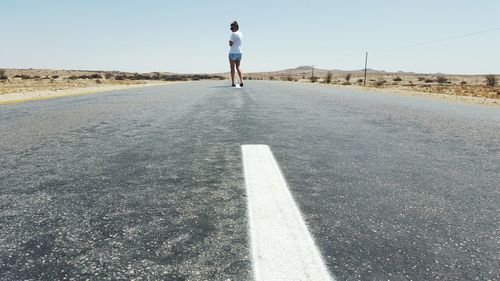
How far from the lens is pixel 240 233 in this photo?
1.67m

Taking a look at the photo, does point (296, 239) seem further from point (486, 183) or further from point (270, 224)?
point (486, 183)

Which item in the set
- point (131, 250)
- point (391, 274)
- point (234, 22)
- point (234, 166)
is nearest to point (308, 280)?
point (391, 274)

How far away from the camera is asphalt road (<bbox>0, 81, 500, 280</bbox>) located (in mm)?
1425

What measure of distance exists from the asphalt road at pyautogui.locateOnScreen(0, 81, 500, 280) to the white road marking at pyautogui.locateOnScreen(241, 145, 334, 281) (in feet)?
0.16

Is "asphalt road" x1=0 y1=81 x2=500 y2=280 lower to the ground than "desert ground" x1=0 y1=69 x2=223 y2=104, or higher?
higher

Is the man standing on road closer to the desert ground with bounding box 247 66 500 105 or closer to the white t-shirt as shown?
the white t-shirt

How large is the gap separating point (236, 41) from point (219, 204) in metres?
13.7

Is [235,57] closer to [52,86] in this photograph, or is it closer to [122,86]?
[122,86]

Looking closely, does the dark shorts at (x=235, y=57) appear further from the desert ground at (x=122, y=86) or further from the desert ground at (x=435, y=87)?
the desert ground at (x=435, y=87)

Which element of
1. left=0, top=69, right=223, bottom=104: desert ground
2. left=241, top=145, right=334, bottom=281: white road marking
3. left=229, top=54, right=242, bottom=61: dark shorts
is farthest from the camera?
left=229, top=54, right=242, bottom=61: dark shorts

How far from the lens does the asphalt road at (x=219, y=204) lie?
1.42 meters

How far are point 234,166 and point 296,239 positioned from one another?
136 cm

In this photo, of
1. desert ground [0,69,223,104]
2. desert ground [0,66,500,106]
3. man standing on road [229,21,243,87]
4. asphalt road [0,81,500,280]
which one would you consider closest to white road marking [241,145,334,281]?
asphalt road [0,81,500,280]

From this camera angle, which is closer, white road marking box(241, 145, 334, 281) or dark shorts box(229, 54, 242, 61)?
white road marking box(241, 145, 334, 281)
